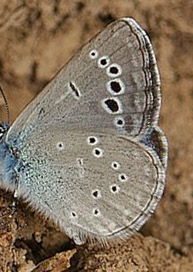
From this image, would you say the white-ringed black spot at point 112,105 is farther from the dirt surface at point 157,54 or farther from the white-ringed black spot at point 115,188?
the dirt surface at point 157,54

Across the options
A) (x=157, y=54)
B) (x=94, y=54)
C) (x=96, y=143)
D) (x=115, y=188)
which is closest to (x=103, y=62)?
(x=94, y=54)

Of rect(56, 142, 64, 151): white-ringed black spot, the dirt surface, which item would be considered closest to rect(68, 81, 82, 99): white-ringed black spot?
rect(56, 142, 64, 151): white-ringed black spot

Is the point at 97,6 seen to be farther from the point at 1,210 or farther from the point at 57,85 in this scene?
the point at 1,210

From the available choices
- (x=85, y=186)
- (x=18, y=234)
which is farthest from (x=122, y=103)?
(x=18, y=234)

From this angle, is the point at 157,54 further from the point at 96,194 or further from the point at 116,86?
the point at 96,194

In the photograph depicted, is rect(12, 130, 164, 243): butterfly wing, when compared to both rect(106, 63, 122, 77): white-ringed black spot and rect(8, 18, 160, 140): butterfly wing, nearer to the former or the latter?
rect(8, 18, 160, 140): butterfly wing

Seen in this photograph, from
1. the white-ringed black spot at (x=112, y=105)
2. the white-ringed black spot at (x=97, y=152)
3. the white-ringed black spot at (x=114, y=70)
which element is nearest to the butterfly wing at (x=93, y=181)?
the white-ringed black spot at (x=97, y=152)

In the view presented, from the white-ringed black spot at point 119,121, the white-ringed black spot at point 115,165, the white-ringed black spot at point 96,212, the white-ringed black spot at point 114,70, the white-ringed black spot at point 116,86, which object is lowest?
the white-ringed black spot at point 96,212

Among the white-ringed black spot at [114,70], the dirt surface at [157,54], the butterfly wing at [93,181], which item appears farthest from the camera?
the dirt surface at [157,54]
